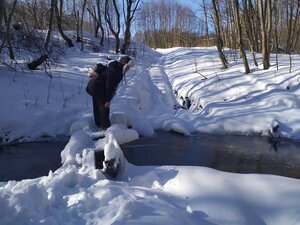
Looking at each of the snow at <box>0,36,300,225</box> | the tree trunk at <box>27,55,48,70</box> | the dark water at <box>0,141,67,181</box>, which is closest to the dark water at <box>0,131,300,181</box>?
the dark water at <box>0,141,67,181</box>

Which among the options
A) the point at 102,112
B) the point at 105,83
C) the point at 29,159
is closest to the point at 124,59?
the point at 105,83

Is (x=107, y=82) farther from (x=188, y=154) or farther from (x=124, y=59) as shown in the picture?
(x=188, y=154)

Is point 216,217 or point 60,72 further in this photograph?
point 60,72

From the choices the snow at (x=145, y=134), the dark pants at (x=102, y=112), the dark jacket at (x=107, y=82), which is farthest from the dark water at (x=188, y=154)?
the dark jacket at (x=107, y=82)

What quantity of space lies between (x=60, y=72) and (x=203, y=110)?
17.6 ft

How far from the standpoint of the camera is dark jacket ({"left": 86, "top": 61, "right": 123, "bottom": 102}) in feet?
22.8

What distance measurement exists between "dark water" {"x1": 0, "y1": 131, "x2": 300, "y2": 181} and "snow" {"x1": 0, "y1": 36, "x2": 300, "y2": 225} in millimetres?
377

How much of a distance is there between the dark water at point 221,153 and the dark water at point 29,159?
1.35m

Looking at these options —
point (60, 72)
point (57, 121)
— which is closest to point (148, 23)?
point (60, 72)

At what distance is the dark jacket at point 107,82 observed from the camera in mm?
6938

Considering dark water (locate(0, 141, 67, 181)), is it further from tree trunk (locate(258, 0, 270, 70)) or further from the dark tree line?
tree trunk (locate(258, 0, 270, 70))

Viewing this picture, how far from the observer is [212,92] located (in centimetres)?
1094

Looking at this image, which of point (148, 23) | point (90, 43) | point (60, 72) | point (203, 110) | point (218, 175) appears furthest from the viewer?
point (148, 23)

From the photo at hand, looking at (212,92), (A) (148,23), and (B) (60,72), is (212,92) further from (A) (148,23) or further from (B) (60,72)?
(A) (148,23)
